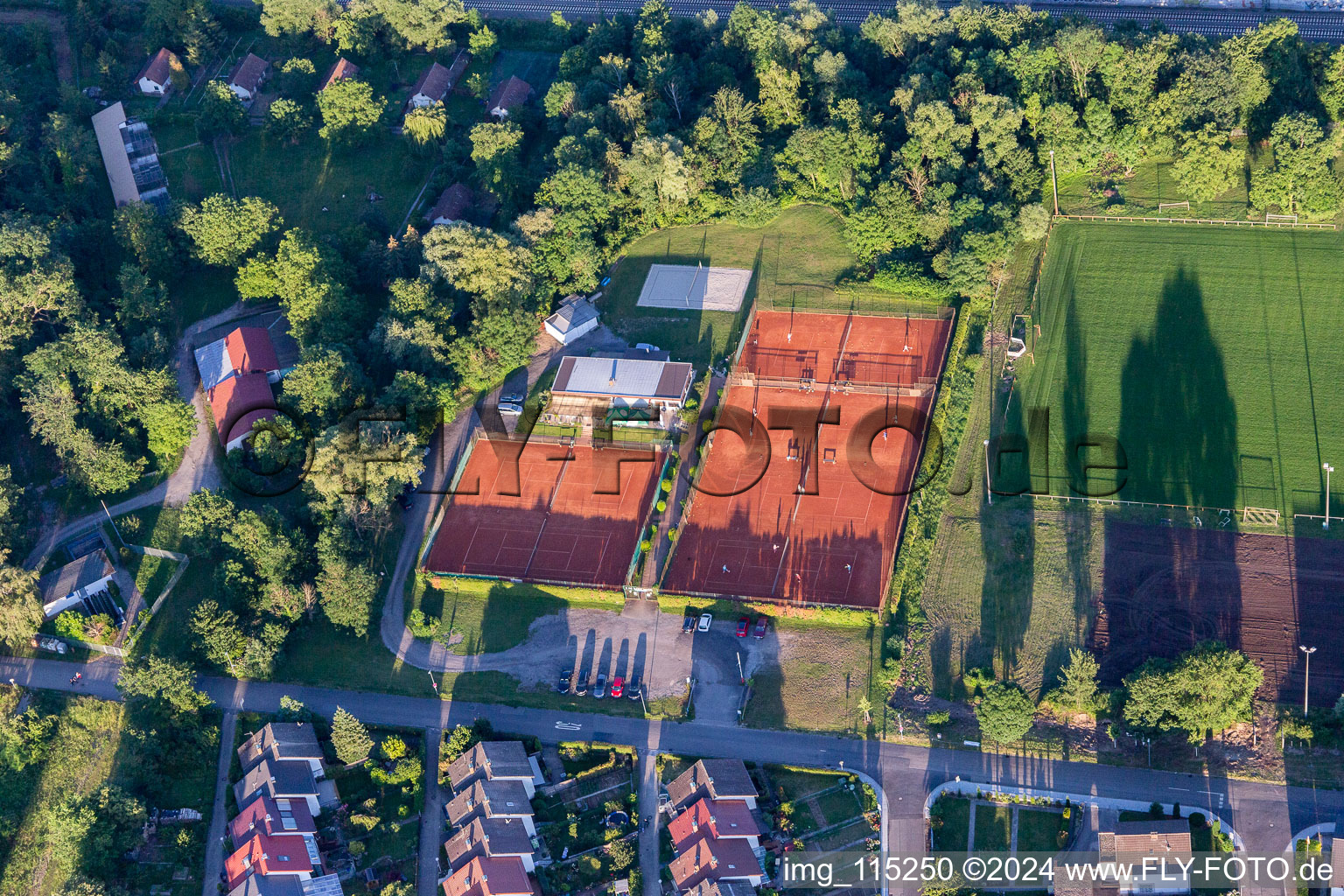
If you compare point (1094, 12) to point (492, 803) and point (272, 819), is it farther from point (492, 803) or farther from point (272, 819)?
point (272, 819)

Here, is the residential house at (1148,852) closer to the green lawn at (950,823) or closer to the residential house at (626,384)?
the green lawn at (950,823)

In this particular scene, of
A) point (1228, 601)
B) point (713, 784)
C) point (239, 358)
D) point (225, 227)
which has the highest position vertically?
point (225, 227)

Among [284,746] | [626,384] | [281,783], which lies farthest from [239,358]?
[281,783]

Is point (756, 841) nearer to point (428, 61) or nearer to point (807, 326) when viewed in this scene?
point (807, 326)

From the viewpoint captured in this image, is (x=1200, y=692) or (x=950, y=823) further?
(x=950, y=823)

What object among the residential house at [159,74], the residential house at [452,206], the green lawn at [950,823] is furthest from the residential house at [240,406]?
the green lawn at [950,823]

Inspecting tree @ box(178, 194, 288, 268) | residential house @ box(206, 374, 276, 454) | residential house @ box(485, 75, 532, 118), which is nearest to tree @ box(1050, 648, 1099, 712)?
residential house @ box(206, 374, 276, 454)
